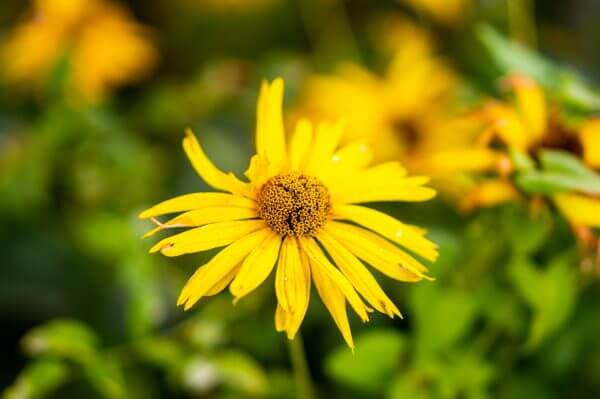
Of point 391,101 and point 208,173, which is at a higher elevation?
point 391,101

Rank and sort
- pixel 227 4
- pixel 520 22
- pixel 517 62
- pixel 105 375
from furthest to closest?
pixel 227 4
pixel 520 22
pixel 517 62
pixel 105 375

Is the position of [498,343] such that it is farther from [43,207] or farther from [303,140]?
[43,207]

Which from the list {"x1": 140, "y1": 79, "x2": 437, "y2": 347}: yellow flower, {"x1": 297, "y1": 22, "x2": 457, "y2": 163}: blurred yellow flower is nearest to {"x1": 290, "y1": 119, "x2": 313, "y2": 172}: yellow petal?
{"x1": 140, "y1": 79, "x2": 437, "y2": 347}: yellow flower

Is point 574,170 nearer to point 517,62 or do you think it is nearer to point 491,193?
point 491,193

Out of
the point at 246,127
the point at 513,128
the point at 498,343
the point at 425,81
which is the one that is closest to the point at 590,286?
the point at 498,343

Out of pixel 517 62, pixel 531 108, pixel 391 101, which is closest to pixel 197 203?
pixel 531 108

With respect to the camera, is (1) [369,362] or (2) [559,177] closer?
(2) [559,177]

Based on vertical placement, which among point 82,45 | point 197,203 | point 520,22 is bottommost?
point 197,203

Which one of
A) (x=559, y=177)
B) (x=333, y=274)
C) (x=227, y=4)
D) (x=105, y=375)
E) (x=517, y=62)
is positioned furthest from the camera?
(x=227, y=4)
